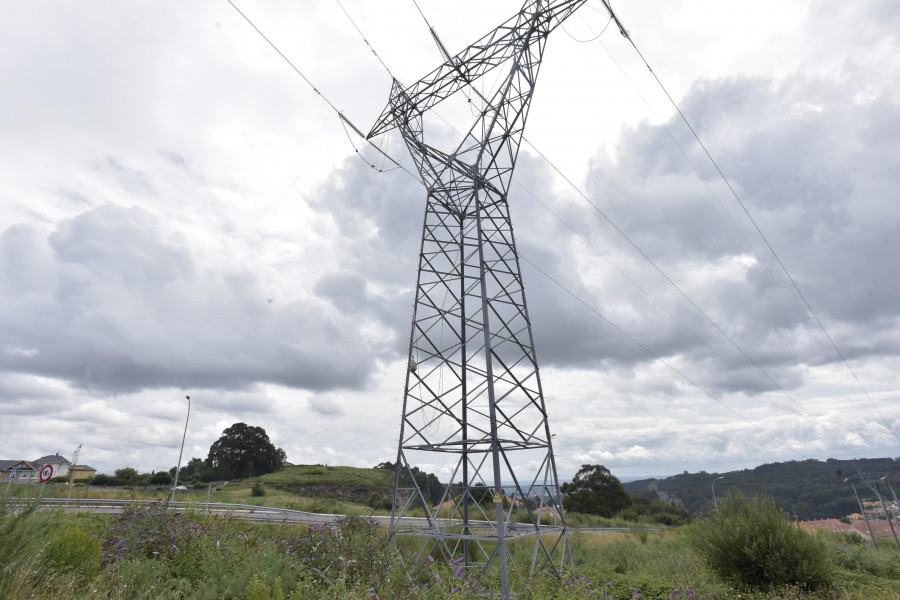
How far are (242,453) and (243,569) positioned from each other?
67475mm

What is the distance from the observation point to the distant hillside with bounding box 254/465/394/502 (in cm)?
5188

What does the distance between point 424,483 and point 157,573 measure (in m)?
51.3

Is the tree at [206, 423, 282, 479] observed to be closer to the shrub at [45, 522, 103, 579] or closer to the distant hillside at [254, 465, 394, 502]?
the distant hillside at [254, 465, 394, 502]

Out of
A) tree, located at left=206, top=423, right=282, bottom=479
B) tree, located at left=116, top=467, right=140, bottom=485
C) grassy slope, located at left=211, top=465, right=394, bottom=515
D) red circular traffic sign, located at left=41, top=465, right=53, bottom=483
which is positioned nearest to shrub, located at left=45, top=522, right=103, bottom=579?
red circular traffic sign, located at left=41, top=465, right=53, bottom=483

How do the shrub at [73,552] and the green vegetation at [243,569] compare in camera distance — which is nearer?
the green vegetation at [243,569]

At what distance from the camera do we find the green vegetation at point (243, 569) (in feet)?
20.5

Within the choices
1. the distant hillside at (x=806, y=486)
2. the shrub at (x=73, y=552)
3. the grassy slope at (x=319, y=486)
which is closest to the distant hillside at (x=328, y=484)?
the grassy slope at (x=319, y=486)

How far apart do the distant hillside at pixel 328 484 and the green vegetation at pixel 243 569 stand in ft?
136

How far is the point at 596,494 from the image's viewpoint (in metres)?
52.9

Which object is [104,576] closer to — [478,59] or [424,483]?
[478,59]

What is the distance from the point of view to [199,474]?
66.7m

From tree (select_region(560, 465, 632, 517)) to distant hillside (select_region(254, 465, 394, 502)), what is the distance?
2221 cm

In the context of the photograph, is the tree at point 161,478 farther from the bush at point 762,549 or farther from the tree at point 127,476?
the bush at point 762,549

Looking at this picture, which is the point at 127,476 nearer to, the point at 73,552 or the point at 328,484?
the point at 328,484
